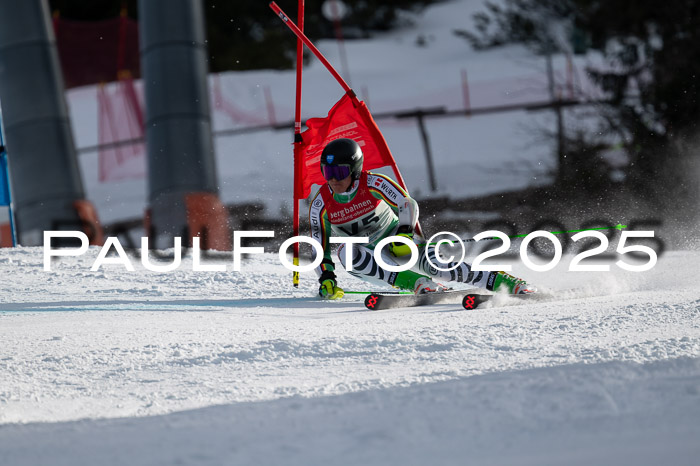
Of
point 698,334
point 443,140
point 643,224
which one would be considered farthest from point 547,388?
point 443,140

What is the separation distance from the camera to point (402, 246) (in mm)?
5898

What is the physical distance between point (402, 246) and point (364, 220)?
1.03ft

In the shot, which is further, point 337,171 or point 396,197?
point 396,197

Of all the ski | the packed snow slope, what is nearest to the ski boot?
the ski

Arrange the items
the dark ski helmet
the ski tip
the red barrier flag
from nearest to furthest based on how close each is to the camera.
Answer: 1. the ski tip
2. the dark ski helmet
3. the red barrier flag

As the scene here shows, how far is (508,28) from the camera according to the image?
2931cm

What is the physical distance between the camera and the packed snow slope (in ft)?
8.11

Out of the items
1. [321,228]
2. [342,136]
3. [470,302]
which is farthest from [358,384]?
[342,136]

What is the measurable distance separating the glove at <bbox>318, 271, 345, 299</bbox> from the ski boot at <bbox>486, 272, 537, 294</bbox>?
3.54 feet

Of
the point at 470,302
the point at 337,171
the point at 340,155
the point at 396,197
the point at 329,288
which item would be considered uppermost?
the point at 340,155

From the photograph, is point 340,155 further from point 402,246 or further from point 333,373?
point 333,373

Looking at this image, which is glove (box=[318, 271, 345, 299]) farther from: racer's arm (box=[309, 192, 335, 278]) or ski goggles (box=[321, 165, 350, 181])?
ski goggles (box=[321, 165, 350, 181])

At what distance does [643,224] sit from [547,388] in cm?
983

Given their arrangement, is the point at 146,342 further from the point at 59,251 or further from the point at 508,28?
the point at 508,28
